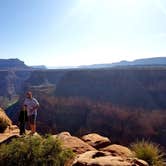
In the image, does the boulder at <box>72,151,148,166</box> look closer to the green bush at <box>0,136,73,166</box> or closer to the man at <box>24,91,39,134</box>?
the green bush at <box>0,136,73,166</box>

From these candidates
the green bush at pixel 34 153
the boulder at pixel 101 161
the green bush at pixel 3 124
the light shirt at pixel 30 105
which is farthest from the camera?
the green bush at pixel 3 124

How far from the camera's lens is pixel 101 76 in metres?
100

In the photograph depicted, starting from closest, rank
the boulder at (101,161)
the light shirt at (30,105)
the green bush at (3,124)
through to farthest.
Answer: the boulder at (101,161) < the light shirt at (30,105) < the green bush at (3,124)

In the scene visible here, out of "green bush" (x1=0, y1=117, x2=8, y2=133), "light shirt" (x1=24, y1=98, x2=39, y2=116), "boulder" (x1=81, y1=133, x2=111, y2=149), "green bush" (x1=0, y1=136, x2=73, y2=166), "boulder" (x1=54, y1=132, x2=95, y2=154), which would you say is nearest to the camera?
"green bush" (x1=0, y1=136, x2=73, y2=166)

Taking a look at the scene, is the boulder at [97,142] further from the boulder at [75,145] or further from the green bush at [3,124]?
the green bush at [3,124]

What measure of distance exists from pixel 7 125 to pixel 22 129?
487 cm

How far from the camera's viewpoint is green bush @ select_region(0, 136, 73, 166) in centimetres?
901

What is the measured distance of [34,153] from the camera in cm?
912

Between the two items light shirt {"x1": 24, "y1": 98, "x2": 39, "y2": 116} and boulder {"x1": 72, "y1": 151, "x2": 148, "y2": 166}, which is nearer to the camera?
boulder {"x1": 72, "y1": 151, "x2": 148, "y2": 166}

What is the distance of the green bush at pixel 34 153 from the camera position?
9.01m

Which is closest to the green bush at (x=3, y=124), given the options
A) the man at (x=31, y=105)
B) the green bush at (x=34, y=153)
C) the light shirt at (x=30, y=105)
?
the man at (x=31, y=105)

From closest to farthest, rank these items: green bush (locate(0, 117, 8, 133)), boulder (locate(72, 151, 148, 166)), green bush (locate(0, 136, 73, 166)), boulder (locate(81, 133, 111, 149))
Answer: boulder (locate(72, 151, 148, 166))
green bush (locate(0, 136, 73, 166))
boulder (locate(81, 133, 111, 149))
green bush (locate(0, 117, 8, 133))

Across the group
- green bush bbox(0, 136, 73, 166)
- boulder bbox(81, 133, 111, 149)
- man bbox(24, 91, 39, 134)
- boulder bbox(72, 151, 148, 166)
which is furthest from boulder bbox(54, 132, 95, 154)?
man bbox(24, 91, 39, 134)

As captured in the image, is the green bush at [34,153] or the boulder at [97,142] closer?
the green bush at [34,153]
